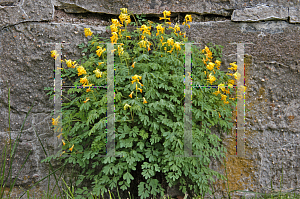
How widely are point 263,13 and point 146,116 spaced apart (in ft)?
5.44

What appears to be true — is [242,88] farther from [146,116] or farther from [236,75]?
[146,116]

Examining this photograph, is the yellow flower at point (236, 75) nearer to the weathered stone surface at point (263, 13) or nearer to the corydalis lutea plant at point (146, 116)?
the corydalis lutea plant at point (146, 116)

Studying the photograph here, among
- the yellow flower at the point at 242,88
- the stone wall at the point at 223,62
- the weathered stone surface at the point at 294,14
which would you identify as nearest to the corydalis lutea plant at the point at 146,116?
the yellow flower at the point at 242,88

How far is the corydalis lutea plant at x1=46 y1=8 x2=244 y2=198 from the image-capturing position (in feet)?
6.43

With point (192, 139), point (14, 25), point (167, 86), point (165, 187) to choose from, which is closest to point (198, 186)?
point (165, 187)

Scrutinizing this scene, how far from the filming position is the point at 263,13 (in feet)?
8.02

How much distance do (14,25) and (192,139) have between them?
6.66ft

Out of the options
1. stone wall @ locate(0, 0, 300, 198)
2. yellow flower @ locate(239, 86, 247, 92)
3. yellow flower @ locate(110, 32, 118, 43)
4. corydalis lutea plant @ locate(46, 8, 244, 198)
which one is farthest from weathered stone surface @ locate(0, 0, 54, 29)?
yellow flower @ locate(239, 86, 247, 92)

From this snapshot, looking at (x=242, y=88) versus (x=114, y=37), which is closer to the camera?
(x=114, y=37)

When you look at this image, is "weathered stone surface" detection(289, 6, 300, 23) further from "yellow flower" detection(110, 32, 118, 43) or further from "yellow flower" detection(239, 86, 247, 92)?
"yellow flower" detection(110, 32, 118, 43)

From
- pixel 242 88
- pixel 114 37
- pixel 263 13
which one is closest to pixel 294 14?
pixel 263 13

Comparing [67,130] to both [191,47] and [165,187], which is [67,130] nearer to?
[165,187]

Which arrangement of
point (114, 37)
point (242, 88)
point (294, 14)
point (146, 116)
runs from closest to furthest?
point (146, 116), point (114, 37), point (242, 88), point (294, 14)

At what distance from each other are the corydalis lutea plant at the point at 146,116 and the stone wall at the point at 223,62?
0.30 m
